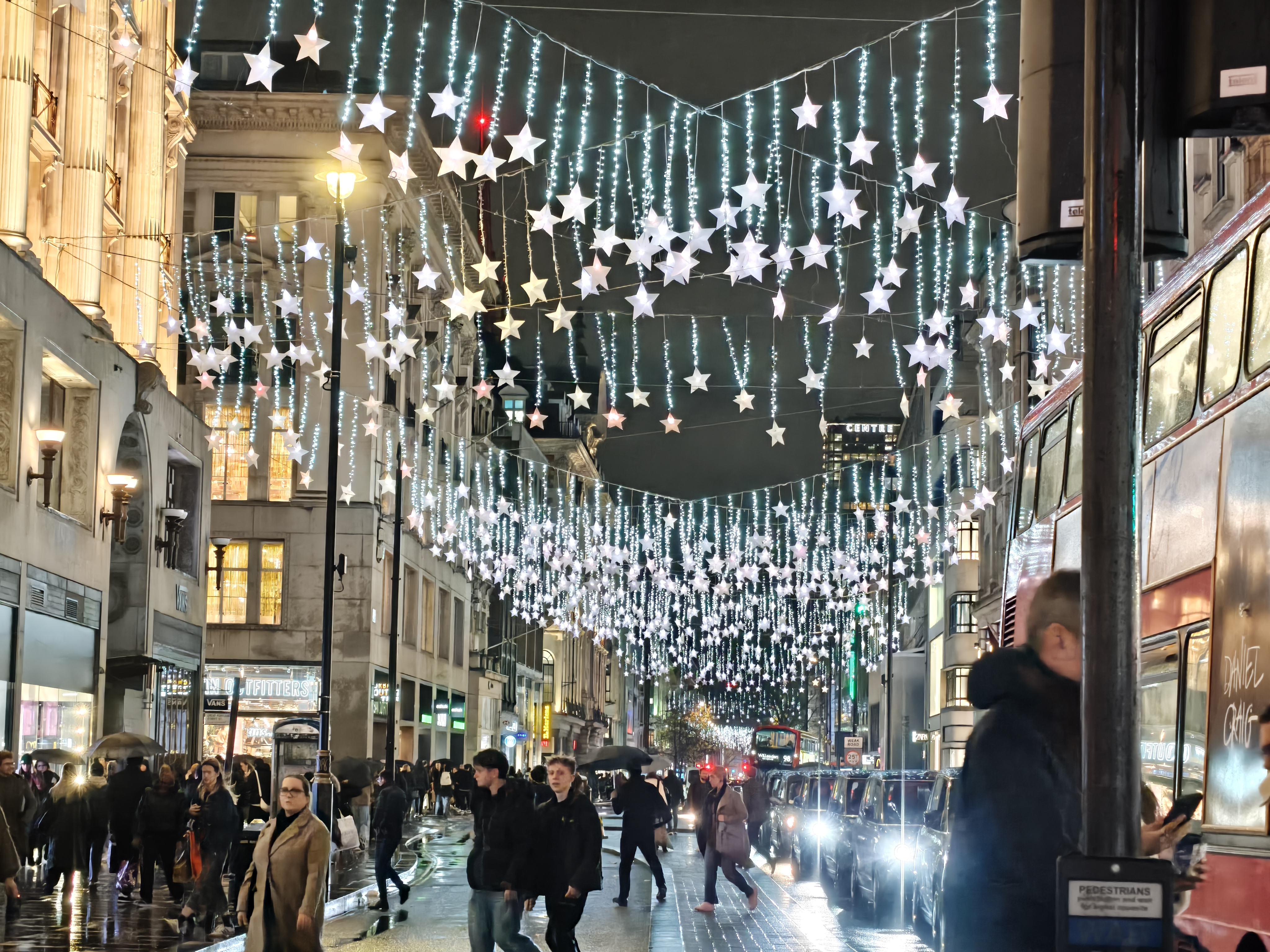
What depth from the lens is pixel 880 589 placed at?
8338 cm

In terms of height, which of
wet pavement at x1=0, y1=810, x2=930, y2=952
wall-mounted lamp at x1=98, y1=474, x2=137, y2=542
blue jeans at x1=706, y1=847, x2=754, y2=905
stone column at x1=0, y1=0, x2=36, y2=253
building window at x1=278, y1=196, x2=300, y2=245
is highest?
building window at x1=278, y1=196, x2=300, y2=245

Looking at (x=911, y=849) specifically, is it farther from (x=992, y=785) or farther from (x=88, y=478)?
(x=88, y=478)

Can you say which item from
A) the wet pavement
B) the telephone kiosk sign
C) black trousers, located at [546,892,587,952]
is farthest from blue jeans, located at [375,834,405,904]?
the telephone kiosk sign

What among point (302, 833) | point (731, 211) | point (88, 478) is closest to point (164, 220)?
point (88, 478)

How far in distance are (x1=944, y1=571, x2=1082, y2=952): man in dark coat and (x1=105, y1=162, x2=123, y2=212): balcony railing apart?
29047 mm

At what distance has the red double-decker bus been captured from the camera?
26.6 ft

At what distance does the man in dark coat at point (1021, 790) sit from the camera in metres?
5.53

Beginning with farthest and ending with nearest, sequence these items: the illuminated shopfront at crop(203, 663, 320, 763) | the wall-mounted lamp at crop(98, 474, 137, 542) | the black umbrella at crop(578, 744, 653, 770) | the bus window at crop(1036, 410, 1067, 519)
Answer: the illuminated shopfront at crop(203, 663, 320, 763) → the wall-mounted lamp at crop(98, 474, 137, 542) → the black umbrella at crop(578, 744, 653, 770) → the bus window at crop(1036, 410, 1067, 519)

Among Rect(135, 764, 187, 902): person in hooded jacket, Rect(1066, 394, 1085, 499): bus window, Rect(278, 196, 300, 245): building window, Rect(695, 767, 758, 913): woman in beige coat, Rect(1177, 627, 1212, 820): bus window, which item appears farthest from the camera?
Rect(278, 196, 300, 245): building window

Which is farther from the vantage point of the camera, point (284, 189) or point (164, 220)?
point (284, 189)

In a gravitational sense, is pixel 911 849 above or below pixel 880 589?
below

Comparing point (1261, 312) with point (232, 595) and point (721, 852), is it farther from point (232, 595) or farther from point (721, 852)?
point (232, 595)

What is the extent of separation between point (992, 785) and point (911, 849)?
46.9 feet

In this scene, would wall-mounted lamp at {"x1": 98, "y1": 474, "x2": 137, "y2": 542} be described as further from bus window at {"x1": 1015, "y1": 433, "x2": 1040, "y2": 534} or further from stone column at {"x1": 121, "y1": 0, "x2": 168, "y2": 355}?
bus window at {"x1": 1015, "y1": 433, "x2": 1040, "y2": 534}
